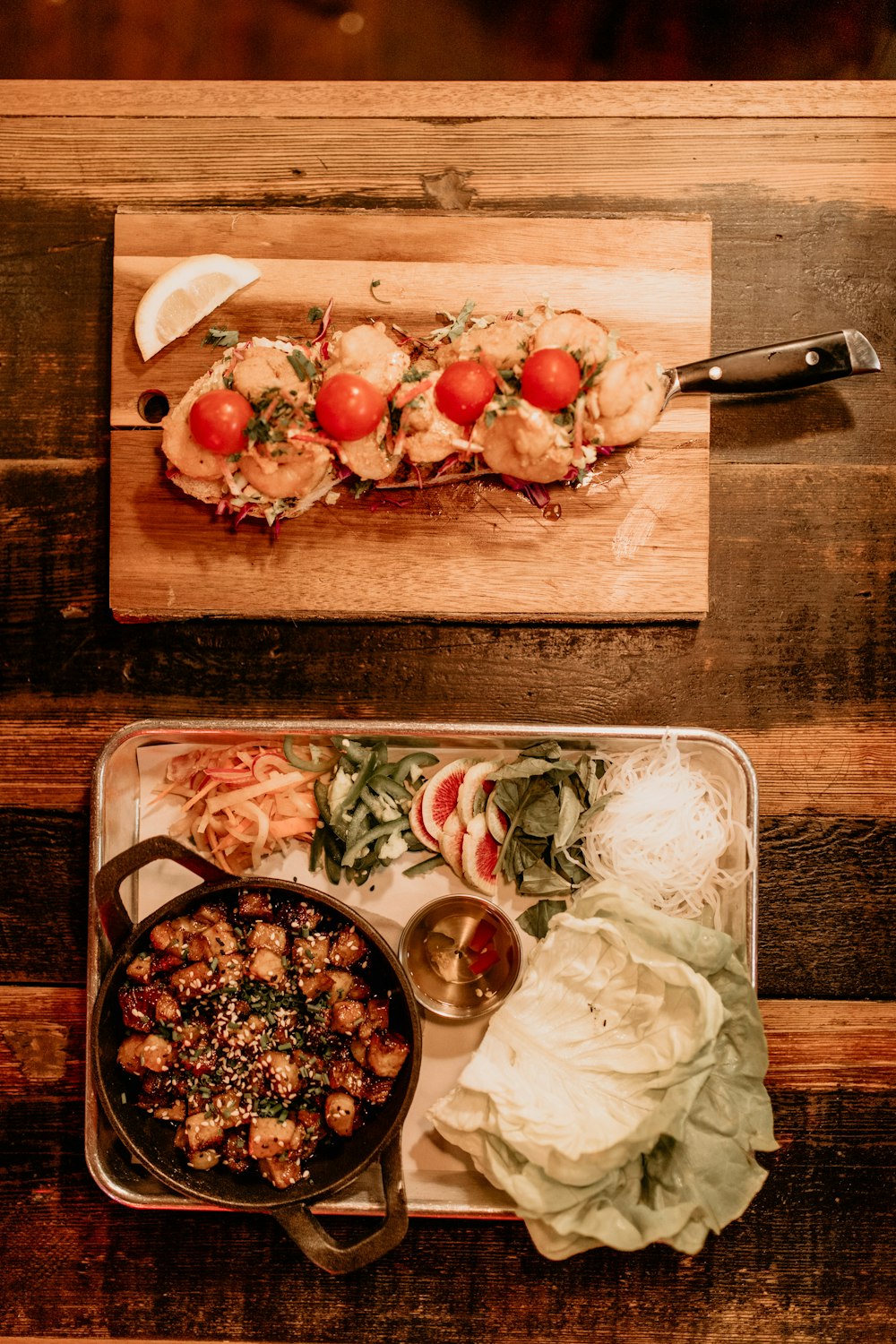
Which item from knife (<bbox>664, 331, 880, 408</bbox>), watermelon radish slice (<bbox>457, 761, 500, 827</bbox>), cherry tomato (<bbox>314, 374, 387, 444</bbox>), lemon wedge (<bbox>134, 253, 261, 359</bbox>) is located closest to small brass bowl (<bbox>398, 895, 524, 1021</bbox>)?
watermelon radish slice (<bbox>457, 761, 500, 827</bbox>)

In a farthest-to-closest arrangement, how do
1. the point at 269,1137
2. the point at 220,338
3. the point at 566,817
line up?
the point at 220,338, the point at 566,817, the point at 269,1137

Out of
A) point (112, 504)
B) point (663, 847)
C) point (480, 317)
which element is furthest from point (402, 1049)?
point (480, 317)

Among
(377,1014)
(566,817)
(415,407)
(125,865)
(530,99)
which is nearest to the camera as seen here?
(125,865)

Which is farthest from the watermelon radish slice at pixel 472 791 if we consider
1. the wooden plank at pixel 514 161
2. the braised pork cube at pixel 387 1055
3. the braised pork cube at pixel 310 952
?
the wooden plank at pixel 514 161

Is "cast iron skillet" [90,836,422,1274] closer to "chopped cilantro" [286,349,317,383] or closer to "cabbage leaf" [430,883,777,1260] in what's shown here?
"cabbage leaf" [430,883,777,1260]

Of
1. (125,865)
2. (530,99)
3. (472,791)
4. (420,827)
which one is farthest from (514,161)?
(125,865)

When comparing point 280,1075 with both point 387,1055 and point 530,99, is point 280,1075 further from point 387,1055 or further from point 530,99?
point 530,99
